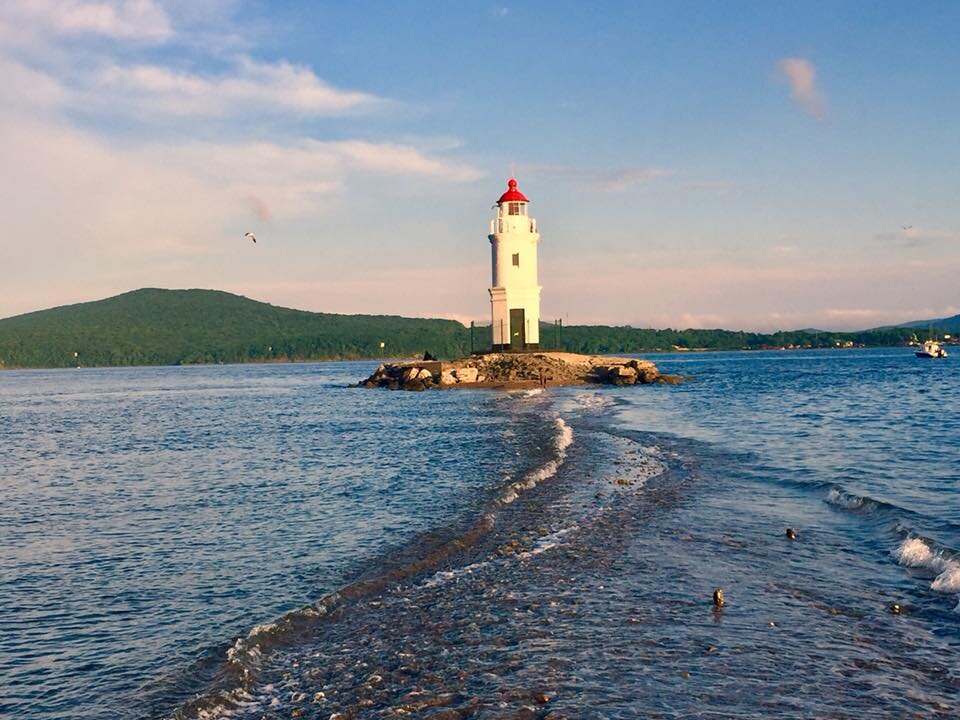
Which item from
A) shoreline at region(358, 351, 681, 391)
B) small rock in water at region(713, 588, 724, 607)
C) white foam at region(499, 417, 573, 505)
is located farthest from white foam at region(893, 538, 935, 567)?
shoreline at region(358, 351, 681, 391)

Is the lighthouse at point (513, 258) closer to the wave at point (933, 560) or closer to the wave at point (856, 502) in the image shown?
the wave at point (856, 502)

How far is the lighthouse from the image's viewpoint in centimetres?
6762

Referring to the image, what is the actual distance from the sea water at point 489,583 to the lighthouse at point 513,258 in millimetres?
41362

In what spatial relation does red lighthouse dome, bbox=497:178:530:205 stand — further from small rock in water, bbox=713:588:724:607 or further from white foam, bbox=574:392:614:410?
small rock in water, bbox=713:588:724:607

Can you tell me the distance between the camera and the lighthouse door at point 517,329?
70125 millimetres

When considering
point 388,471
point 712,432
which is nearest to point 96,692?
point 388,471

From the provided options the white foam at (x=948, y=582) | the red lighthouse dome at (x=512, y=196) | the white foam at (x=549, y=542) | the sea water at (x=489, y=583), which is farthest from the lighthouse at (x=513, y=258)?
the white foam at (x=948, y=582)

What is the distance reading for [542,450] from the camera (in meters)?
27.5

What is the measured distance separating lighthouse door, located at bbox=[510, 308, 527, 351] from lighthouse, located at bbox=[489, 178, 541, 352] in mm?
85

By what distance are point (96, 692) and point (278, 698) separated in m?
1.94

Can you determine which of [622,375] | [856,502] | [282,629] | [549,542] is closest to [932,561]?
[856,502]

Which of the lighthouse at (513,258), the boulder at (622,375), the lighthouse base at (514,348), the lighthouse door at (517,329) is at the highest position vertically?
the lighthouse at (513,258)

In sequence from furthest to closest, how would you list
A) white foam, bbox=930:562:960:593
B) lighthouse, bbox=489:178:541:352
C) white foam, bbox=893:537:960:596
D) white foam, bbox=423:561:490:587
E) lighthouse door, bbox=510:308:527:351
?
lighthouse door, bbox=510:308:527:351 → lighthouse, bbox=489:178:541:352 → white foam, bbox=423:561:490:587 → white foam, bbox=893:537:960:596 → white foam, bbox=930:562:960:593

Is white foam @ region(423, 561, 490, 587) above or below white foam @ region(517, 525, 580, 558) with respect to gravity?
below
